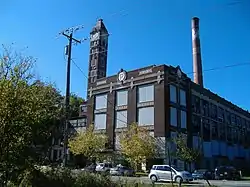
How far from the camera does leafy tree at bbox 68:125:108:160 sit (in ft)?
174

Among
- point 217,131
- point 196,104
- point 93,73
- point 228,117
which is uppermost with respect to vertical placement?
point 93,73

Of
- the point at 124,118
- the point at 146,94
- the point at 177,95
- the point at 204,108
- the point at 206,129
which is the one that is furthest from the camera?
the point at 204,108

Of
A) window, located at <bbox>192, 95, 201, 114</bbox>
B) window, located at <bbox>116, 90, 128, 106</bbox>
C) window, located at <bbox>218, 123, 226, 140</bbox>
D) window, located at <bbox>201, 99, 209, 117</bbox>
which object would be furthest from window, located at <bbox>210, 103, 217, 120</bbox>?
window, located at <bbox>116, 90, 128, 106</bbox>

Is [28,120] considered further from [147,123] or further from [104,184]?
[147,123]

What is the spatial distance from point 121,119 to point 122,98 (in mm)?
3743

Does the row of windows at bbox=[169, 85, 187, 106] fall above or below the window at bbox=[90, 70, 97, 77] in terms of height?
below

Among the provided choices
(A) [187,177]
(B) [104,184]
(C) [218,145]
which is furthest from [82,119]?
(B) [104,184]

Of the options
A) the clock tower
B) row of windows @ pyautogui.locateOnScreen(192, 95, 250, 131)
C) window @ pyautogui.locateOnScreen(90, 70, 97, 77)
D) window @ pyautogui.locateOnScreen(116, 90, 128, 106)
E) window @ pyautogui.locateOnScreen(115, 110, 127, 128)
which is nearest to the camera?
window @ pyautogui.locateOnScreen(115, 110, 127, 128)

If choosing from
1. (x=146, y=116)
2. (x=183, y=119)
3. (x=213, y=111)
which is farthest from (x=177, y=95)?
(x=213, y=111)

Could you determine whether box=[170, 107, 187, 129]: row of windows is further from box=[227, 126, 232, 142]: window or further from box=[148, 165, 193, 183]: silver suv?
box=[227, 126, 232, 142]: window

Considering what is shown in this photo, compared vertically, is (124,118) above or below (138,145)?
above

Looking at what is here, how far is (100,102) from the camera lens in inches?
2462

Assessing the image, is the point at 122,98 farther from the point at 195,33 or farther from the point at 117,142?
the point at 195,33

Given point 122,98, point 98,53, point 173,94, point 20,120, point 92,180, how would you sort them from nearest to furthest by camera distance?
point 20,120, point 92,180, point 173,94, point 122,98, point 98,53
